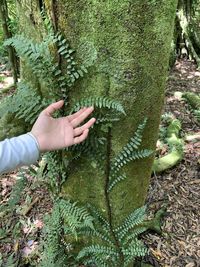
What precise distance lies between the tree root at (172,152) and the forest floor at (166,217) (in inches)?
3.5

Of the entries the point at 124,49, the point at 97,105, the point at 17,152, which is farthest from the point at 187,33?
the point at 17,152

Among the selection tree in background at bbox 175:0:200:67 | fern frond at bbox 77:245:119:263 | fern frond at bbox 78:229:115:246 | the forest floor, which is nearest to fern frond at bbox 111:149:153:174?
fern frond at bbox 78:229:115:246

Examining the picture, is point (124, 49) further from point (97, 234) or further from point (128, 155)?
point (97, 234)

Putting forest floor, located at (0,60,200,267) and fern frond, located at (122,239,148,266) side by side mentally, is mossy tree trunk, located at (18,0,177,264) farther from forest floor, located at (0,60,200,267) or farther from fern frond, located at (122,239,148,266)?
forest floor, located at (0,60,200,267)

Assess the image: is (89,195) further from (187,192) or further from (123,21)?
(187,192)

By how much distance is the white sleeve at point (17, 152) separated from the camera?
224 centimetres

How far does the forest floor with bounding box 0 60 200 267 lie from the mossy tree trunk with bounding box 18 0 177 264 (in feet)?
3.30

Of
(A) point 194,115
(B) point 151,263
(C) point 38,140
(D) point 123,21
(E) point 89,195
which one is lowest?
(B) point 151,263

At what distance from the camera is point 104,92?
253 centimetres

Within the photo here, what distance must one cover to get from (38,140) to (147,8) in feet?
3.53

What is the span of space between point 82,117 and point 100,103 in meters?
0.17

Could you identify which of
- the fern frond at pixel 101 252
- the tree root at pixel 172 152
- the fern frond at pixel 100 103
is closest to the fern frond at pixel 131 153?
the fern frond at pixel 100 103

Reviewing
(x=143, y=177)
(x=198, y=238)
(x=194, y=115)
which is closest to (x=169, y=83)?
(x=194, y=115)

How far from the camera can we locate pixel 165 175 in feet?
14.8
